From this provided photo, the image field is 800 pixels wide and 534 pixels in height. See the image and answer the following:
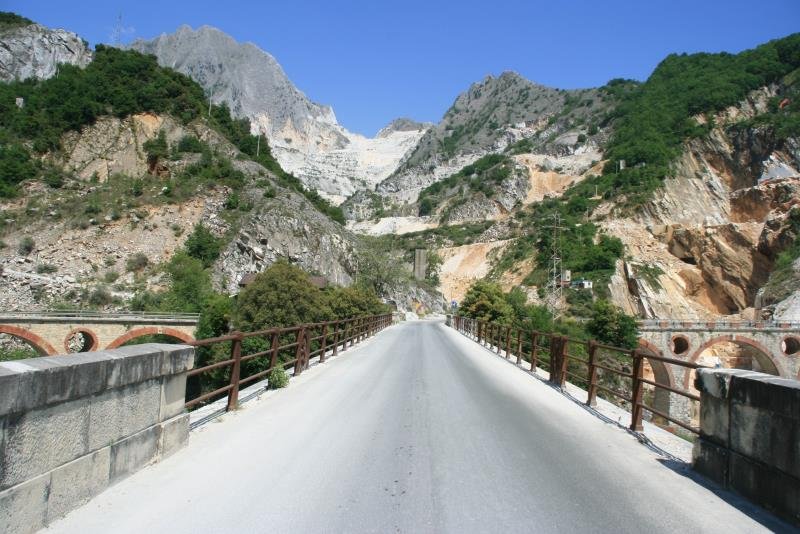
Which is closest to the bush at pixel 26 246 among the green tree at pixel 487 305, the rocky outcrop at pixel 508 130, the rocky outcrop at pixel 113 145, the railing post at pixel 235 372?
the rocky outcrop at pixel 113 145

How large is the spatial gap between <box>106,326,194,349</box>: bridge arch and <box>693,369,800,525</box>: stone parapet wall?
118 ft

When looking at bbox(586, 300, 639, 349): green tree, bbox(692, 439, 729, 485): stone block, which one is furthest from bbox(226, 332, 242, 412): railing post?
bbox(586, 300, 639, 349): green tree

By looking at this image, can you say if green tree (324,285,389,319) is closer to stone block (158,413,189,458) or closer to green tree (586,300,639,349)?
green tree (586,300,639,349)

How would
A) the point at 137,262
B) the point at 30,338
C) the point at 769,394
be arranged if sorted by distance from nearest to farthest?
the point at 769,394, the point at 30,338, the point at 137,262

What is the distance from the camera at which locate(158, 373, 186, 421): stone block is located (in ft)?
16.9

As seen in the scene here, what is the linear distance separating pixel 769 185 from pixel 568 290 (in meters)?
36.5

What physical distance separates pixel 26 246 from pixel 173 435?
54.0 meters

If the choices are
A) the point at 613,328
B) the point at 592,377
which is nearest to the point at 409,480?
the point at 592,377

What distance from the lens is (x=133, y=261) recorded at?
166ft

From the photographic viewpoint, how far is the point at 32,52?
88.1 meters

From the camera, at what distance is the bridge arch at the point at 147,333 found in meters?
36.1

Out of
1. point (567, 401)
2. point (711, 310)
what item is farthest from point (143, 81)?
point (711, 310)

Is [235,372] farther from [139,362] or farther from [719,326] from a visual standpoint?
[719,326]

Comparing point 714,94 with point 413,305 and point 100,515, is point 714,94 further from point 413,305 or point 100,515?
point 100,515
